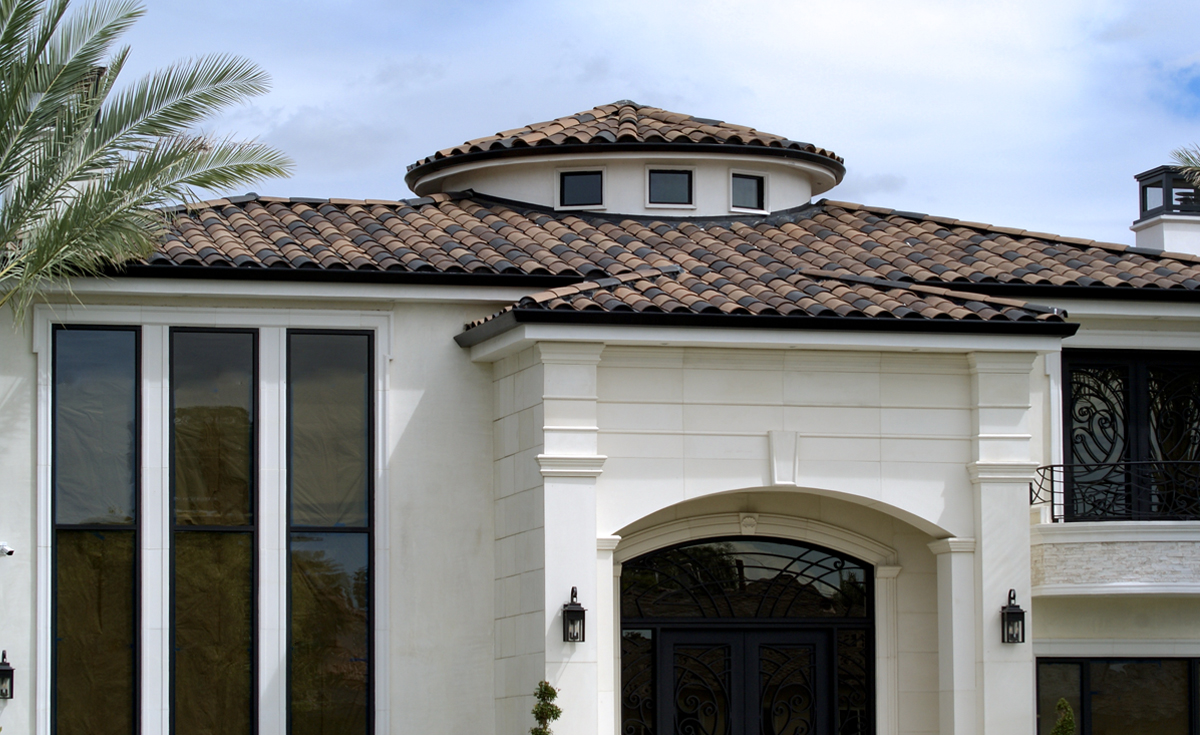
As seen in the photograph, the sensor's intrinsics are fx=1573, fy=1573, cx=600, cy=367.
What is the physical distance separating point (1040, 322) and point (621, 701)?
600 cm

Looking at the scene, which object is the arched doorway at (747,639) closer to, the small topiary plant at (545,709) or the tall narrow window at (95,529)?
the small topiary plant at (545,709)

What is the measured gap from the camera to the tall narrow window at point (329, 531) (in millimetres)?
16312

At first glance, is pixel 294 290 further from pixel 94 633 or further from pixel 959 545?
pixel 959 545

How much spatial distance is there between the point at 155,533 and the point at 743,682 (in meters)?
6.52

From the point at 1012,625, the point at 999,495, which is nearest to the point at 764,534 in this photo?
the point at 999,495

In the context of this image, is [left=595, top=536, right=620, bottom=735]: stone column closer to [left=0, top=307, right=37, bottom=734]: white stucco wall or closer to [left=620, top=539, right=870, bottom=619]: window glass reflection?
[left=620, top=539, right=870, bottom=619]: window glass reflection

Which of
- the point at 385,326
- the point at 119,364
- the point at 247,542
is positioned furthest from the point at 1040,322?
the point at 119,364

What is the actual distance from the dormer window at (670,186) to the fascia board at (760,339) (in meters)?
4.58

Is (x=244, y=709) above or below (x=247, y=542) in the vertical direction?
below

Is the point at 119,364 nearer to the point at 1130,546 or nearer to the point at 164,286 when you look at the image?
the point at 164,286

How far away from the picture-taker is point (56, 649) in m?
15.9

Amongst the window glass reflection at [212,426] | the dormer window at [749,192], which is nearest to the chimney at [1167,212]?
the dormer window at [749,192]

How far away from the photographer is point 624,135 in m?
19.8

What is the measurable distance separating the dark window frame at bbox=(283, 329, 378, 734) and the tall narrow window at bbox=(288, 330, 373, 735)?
15 millimetres
